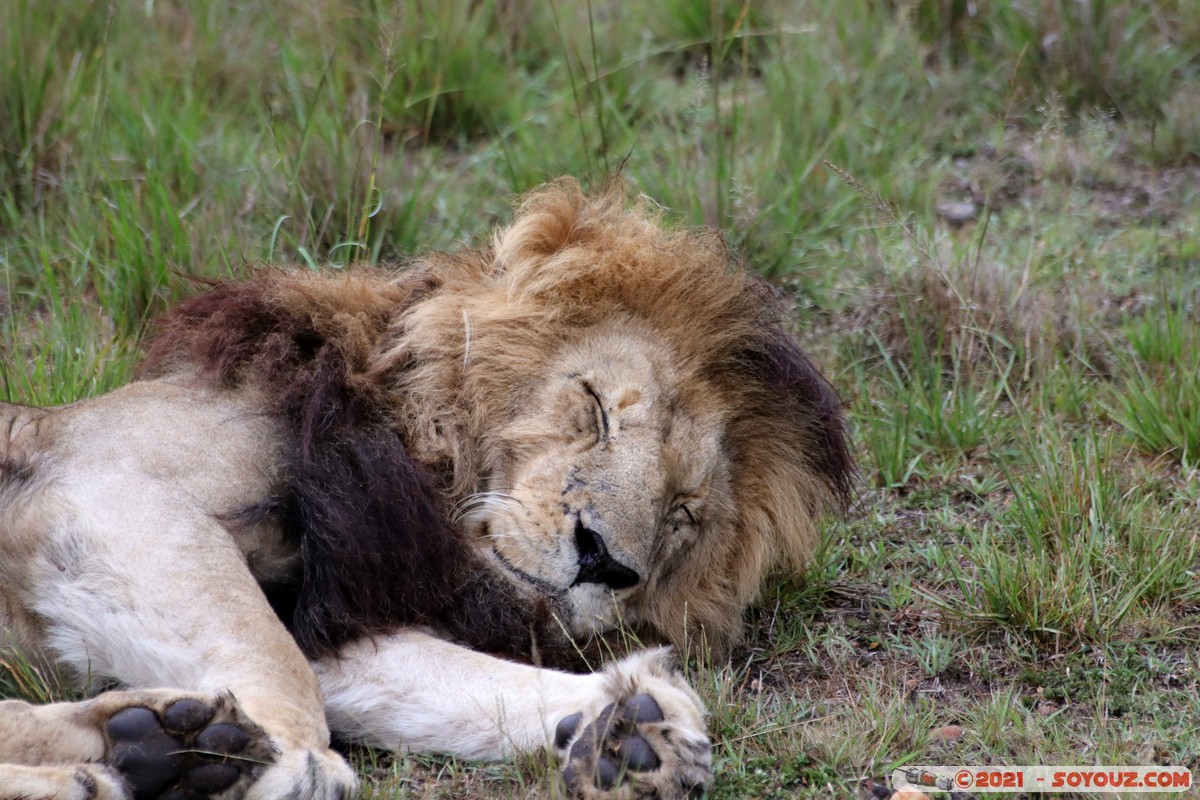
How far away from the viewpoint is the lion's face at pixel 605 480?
2.76 meters

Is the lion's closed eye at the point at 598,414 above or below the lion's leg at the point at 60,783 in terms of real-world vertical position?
above

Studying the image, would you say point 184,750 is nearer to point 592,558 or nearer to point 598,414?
point 592,558

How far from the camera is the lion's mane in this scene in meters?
2.80

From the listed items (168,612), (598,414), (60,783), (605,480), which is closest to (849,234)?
(598,414)

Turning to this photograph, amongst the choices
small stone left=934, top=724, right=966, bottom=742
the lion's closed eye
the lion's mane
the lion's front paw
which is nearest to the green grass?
small stone left=934, top=724, right=966, bottom=742

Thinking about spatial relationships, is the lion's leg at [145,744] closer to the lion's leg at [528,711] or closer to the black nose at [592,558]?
the lion's leg at [528,711]

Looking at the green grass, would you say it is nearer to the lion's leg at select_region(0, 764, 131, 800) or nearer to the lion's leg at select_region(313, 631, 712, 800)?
the lion's leg at select_region(313, 631, 712, 800)

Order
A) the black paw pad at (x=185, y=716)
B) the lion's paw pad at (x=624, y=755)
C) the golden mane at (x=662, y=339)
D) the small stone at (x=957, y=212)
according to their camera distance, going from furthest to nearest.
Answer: the small stone at (x=957, y=212), the golden mane at (x=662, y=339), the lion's paw pad at (x=624, y=755), the black paw pad at (x=185, y=716)

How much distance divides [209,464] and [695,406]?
41.2 inches

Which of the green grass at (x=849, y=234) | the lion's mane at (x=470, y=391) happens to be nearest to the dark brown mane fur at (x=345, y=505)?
the lion's mane at (x=470, y=391)

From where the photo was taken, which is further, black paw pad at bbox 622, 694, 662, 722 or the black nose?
the black nose

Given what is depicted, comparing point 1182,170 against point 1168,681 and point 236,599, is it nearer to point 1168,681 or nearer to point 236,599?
point 1168,681

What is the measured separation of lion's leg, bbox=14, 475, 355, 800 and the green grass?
0.17 metres

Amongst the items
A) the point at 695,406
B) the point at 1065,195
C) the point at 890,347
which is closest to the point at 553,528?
the point at 695,406
